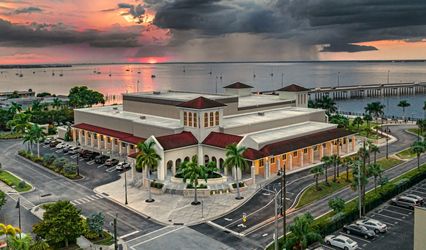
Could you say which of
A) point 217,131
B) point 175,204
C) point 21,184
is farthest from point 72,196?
point 217,131

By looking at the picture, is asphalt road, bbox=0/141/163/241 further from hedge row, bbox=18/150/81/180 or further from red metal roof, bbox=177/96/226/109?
red metal roof, bbox=177/96/226/109

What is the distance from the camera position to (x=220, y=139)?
80.9 m

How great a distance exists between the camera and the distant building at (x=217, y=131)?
79750 millimetres

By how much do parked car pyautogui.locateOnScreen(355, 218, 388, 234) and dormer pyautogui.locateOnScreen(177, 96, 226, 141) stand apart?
37332 millimetres

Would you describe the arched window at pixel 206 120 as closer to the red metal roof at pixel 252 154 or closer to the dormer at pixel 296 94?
the red metal roof at pixel 252 154

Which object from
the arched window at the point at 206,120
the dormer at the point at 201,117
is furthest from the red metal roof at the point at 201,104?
the arched window at the point at 206,120

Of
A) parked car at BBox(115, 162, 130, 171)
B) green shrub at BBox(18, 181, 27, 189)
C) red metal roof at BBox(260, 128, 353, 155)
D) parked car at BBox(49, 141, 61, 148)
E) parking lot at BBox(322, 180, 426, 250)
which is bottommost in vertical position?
parking lot at BBox(322, 180, 426, 250)

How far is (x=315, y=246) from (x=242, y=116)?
53224mm

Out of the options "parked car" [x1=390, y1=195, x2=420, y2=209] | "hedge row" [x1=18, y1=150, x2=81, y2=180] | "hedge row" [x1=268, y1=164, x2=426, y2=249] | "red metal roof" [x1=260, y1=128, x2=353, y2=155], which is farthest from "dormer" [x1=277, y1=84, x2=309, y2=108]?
"hedge row" [x1=18, y1=150, x2=81, y2=180]

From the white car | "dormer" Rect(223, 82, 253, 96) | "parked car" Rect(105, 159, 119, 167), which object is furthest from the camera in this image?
"dormer" Rect(223, 82, 253, 96)

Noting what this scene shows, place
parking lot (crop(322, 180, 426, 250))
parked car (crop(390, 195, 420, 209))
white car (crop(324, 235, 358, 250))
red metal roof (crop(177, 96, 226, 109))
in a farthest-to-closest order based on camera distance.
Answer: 1. red metal roof (crop(177, 96, 226, 109))
2. parked car (crop(390, 195, 420, 209))
3. parking lot (crop(322, 180, 426, 250))
4. white car (crop(324, 235, 358, 250))

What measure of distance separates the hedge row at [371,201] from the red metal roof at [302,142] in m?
18.1

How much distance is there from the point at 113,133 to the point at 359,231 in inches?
2577

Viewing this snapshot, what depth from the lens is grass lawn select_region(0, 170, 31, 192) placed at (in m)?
76.2
